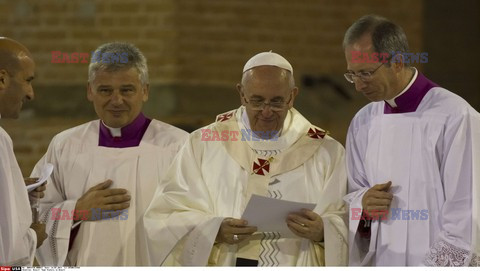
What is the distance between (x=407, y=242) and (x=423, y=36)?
611cm

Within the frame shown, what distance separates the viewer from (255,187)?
20.0 ft

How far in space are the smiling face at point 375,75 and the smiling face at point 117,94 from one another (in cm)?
149

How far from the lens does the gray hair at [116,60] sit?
6.42m

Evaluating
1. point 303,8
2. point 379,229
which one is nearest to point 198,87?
point 303,8

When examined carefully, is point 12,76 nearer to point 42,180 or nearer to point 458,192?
point 42,180

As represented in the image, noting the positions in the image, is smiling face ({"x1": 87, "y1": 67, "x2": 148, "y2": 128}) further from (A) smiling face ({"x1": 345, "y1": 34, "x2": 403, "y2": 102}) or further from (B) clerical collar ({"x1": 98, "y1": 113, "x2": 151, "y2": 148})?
(A) smiling face ({"x1": 345, "y1": 34, "x2": 403, "y2": 102})

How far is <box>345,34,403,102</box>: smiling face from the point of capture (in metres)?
5.88

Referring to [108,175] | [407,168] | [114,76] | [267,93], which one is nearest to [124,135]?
[108,175]

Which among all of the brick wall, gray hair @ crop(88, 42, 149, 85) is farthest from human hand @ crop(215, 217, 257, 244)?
the brick wall

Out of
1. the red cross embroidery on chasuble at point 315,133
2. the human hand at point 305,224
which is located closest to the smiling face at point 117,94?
the red cross embroidery on chasuble at point 315,133

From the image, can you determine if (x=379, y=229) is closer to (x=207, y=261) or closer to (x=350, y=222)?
(x=350, y=222)

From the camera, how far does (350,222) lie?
19.4 feet

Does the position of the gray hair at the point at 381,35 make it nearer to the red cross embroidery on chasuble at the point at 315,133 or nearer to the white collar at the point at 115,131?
the red cross embroidery on chasuble at the point at 315,133

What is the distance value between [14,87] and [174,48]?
154 inches
